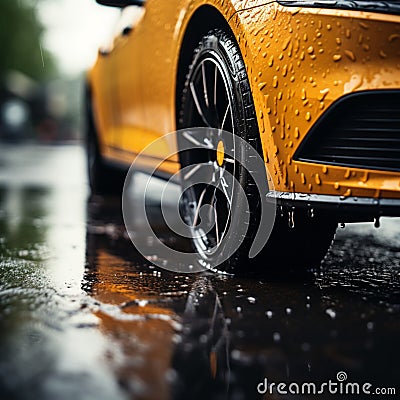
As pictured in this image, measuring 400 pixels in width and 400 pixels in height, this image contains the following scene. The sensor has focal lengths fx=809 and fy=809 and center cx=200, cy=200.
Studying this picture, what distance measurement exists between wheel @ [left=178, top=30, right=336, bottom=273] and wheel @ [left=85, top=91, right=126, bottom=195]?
3.35m

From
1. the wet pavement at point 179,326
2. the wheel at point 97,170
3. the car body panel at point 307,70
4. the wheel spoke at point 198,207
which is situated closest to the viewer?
the wet pavement at point 179,326

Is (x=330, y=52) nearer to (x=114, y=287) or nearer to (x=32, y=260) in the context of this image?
(x=114, y=287)

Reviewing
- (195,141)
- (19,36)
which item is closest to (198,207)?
(195,141)

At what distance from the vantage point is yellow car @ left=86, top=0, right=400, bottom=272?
9.32ft

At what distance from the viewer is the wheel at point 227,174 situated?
127 inches

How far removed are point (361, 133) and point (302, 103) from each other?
0.78ft

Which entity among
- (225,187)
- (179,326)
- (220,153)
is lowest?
Result: (179,326)

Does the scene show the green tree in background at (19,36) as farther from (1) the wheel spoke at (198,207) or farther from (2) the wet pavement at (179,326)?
(2) the wet pavement at (179,326)

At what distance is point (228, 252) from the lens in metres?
3.45

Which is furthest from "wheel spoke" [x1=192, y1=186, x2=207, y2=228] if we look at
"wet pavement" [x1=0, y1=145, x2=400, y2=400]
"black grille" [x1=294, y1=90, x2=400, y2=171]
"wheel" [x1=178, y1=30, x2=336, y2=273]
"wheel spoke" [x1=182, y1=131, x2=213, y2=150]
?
"black grille" [x1=294, y1=90, x2=400, y2=171]

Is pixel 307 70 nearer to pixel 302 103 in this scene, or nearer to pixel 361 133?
pixel 302 103

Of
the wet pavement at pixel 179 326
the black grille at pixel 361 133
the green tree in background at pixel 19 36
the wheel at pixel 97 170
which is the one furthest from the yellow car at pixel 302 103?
the green tree in background at pixel 19 36

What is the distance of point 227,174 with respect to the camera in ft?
11.3

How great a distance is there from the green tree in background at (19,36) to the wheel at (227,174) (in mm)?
44683
